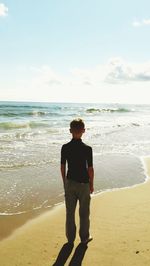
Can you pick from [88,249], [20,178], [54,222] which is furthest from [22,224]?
[20,178]

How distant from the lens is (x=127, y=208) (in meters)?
6.35

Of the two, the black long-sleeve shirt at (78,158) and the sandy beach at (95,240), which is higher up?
the black long-sleeve shirt at (78,158)

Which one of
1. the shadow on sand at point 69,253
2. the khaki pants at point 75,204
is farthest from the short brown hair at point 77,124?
the shadow on sand at point 69,253

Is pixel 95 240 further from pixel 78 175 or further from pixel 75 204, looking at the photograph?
pixel 78 175

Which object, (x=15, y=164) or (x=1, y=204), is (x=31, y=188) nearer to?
(x=1, y=204)

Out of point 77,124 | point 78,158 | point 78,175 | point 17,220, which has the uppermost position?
point 77,124

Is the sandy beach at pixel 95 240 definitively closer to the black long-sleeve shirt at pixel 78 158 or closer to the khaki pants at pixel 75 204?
the khaki pants at pixel 75 204

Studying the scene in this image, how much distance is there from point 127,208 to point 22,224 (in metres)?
2.05

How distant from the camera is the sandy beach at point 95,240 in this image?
4.29 metres

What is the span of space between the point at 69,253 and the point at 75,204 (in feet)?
2.22

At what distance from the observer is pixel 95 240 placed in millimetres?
4863

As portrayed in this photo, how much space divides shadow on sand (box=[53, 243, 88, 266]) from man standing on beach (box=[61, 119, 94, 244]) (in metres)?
0.11

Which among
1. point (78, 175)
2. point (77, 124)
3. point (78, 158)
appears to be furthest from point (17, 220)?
point (77, 124)

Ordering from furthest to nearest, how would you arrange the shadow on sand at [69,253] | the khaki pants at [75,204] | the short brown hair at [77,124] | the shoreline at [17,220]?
the shoreline at [17,220]
the khaki pants at [75,204]
the short brown hair at [77,124]
the shadow on sand at [69,253]
